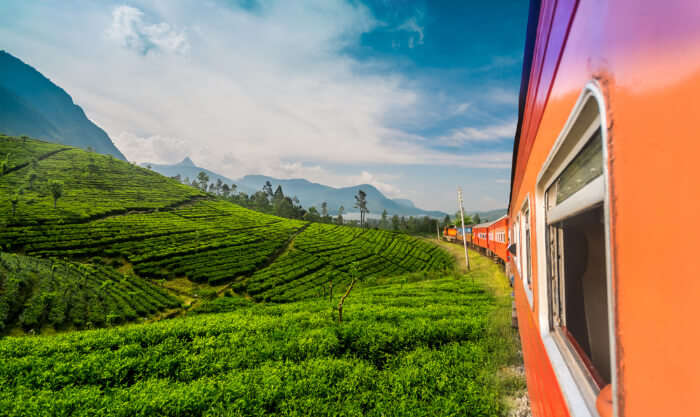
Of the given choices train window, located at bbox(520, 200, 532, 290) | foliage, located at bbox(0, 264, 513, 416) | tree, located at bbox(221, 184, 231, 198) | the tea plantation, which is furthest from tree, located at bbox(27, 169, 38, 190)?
train window, located at bbox(520, 200, 532, 290)

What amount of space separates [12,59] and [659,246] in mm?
324635

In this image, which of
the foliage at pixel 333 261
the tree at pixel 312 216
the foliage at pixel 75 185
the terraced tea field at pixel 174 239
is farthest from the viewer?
the tree at pixel 312 216

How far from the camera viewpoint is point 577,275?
2240 mm

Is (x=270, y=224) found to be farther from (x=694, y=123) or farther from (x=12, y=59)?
(x=12, y=59)

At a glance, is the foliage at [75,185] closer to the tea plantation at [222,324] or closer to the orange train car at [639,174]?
the tea plantation at [222,324]

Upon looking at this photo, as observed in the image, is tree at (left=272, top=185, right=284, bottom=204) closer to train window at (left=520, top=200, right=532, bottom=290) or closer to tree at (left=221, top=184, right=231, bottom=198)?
tree at (left=221, top=184, right=231, bottom=198)

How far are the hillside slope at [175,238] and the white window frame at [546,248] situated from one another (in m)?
26.6

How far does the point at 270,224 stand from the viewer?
55.3m

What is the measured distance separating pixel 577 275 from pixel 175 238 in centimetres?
4198

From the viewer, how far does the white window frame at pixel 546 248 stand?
0.70m

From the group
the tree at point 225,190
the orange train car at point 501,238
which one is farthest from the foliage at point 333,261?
the tree at point 225,190

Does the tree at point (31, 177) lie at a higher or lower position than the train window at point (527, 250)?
higher

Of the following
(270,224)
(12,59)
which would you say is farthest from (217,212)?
(12,59)

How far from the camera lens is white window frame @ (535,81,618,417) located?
0.70 meters
